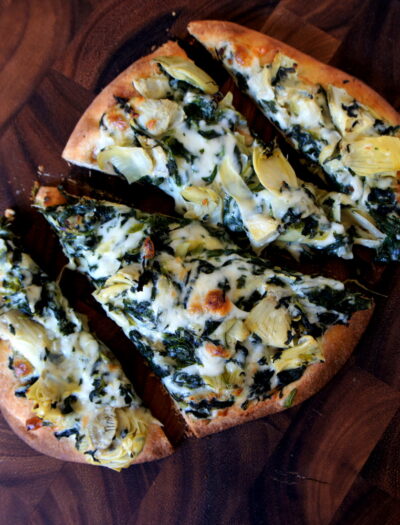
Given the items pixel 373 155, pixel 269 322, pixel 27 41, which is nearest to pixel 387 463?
pixel 269 322

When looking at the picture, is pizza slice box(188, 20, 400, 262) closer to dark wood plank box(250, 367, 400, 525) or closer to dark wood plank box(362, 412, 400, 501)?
dark wood plank box(250, 367, 400, 525)

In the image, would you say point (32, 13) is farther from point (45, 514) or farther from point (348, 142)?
point (45, 514)

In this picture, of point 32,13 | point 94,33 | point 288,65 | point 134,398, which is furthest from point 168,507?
point 32,13

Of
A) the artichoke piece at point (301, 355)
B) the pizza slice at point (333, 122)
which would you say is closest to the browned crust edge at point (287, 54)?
the pizza slice at point (333, 122)

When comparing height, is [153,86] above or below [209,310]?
above

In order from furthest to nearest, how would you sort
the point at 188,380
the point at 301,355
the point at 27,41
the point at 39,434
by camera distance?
the point at 27,41 → the point at 39,434 → the point at 188,380 → the point at 301,355

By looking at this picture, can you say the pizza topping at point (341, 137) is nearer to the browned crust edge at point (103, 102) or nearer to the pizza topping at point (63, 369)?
the browned crust edge at point (103, 102)

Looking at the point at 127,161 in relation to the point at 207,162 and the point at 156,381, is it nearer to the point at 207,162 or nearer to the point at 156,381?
the point at 207,162
